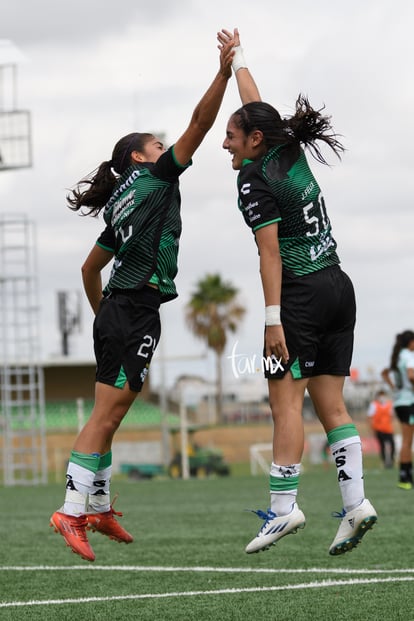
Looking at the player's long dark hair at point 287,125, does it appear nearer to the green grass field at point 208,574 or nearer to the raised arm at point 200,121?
the raised arm at point 200,121

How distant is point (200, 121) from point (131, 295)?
984 mm

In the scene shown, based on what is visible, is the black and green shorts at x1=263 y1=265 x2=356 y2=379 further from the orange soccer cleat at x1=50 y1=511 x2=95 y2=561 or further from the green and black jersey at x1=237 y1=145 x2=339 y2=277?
the orange soccer cleat at x1=50 y1=511 x2=95 y2=561

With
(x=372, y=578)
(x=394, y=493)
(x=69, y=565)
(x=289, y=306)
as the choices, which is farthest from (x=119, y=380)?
(x=394, y=493)

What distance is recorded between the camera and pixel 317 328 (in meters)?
6.10

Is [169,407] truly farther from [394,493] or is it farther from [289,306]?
[289,306]

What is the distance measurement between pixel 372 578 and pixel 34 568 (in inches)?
97.2

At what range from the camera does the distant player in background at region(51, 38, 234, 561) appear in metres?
6.15

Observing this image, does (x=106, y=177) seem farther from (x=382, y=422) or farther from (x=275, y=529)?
(x=382, y=422)

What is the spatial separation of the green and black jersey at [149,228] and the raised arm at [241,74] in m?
0.66

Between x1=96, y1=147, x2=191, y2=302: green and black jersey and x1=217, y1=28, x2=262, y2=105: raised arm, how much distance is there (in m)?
0.66

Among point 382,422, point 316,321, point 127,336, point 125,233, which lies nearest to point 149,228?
point 125,233

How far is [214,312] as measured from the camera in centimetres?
7000

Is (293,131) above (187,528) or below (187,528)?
above

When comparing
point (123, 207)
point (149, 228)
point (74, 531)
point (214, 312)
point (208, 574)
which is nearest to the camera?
point (74, 531)
